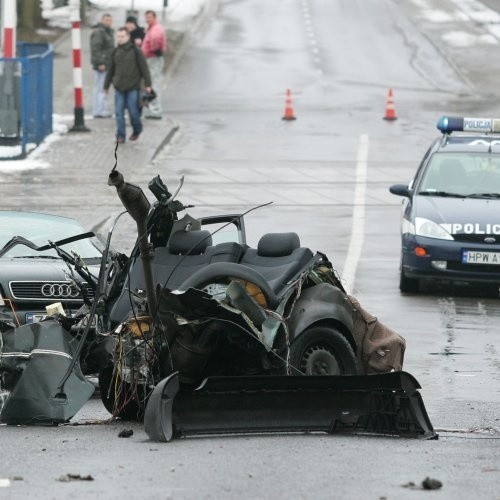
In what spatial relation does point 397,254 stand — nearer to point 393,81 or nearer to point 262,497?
point 262,497

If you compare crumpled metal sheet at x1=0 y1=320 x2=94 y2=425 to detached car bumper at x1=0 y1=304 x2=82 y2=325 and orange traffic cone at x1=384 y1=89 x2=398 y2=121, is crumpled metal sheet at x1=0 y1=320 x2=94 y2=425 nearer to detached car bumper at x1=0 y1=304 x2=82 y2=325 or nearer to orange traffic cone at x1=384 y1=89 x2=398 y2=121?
detached car bumper at x1=0 y1=304 x2=82 y2=325

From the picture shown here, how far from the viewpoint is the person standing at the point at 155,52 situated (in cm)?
3209

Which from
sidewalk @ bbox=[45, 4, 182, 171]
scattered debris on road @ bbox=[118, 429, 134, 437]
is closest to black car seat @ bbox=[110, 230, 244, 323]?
scattered debris on road @ bbox=[118, 429, 134, 437]

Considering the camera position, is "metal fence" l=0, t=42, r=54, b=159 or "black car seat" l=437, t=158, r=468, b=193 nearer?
"black car seat" l=437, t=158, r=468, b=193

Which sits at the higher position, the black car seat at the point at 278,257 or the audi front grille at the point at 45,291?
the black car seat at the point at 278,257

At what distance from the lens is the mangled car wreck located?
9383 mm

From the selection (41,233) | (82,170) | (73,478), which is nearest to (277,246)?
(73,478)

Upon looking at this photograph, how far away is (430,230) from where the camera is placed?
17.0 metres

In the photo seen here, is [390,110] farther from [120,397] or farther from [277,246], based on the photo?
[120,397]

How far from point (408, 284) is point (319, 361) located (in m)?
6.83

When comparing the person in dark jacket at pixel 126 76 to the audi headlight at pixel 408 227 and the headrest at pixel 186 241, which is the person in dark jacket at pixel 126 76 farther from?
the headrest at pixel 186 241

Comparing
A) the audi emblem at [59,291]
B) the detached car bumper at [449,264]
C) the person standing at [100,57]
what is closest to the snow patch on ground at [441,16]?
the person standing at [100,57]

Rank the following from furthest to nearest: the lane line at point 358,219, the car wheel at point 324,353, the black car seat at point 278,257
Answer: the lane line at point 358,219, the black car seat at point 278,257, the car wheel at point 324,353

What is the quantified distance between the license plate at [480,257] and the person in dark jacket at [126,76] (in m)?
12.3
